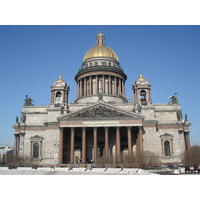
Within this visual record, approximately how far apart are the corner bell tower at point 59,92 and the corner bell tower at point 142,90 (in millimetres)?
16739

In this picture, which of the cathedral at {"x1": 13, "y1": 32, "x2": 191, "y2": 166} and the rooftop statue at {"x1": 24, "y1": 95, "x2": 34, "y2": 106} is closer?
the cathedral at {"x1": 13, "y1": 32, "x2": 191, "y2": 166}

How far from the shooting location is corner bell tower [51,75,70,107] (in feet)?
178

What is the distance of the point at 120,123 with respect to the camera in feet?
149

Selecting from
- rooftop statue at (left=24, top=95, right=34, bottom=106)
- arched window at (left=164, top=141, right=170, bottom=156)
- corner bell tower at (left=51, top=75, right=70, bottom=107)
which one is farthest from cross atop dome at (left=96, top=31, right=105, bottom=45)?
arched window at (left=164, top=141, right=170, bottom=156)

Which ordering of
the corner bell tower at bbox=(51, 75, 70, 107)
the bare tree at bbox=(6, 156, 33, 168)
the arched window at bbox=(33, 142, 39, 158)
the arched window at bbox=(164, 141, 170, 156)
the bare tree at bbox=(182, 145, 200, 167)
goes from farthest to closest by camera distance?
the corner bell tower at bbox=(51, 75, 70, 107) < the arched window at bbox=(33, 142, 39, 158) < the arched window at bbox=(164, 141, 170, 156) < the bare tree at bbox=(6, 156, 33, 168) < the bare tree at bbox=(182, 145, 200, 167)

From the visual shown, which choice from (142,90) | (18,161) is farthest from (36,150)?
(142,90)

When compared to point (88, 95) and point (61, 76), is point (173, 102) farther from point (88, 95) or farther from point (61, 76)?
point (61, 76)

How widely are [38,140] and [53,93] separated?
38.4 ft

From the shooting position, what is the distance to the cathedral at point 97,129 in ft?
149

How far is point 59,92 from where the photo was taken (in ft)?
181

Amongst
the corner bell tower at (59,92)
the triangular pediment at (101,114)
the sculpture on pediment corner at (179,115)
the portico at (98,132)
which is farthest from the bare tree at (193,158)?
the corner bell tower at (59,92)

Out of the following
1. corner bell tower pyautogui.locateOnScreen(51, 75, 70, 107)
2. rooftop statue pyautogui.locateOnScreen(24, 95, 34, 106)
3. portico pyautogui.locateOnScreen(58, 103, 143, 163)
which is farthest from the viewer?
rooftop statue pyautogui.locateOnScreen(24, 95, 34, 106)

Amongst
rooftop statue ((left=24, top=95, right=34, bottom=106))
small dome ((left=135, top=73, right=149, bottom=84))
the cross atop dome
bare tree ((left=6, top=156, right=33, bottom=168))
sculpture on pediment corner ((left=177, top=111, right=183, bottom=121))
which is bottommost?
bare tree ((left=6, top=156, right=33, bottom=168))

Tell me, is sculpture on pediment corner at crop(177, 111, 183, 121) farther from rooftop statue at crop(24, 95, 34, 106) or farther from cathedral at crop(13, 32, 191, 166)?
rooftop statue at crop(24, 95, 34, 106)
